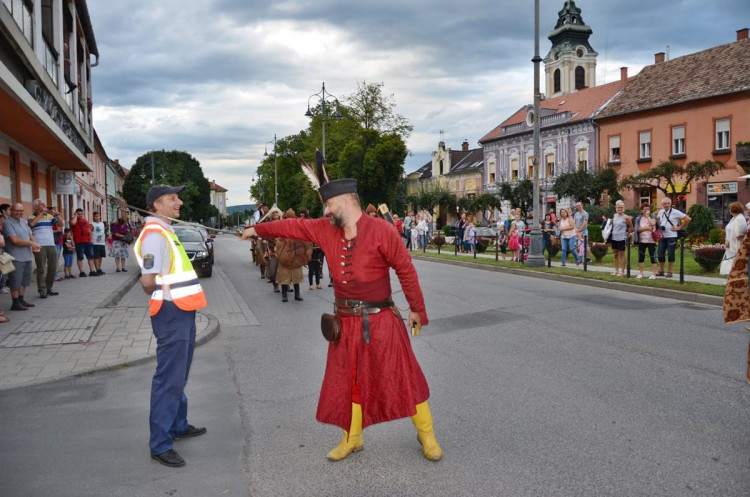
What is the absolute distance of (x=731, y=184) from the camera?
1437 inches

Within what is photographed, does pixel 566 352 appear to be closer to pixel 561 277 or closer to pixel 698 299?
pixel 698 299

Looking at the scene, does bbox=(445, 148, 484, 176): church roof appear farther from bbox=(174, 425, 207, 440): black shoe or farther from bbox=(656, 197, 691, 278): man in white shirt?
bbox=(174, 425, 207, 440): black shoe

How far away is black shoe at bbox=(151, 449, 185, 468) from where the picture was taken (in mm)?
4098

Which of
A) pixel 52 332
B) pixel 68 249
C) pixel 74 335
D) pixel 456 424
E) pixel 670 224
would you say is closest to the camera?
pixel 456 424

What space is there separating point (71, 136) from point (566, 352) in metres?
17.1

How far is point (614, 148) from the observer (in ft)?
151

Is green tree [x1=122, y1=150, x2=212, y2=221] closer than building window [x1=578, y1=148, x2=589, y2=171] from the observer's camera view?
No

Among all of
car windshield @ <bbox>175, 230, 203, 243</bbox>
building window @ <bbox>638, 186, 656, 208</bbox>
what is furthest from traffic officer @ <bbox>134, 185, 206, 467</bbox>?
building window @ <bbox>638, 186, 656, 208</bbox>

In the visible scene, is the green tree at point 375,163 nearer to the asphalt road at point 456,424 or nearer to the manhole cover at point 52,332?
the manhole cover at point 52,332

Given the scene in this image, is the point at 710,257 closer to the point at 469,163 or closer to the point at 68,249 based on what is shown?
the point at 68,249

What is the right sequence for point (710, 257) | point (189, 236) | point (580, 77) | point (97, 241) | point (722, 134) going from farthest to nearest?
point (580, 77) → point (722, 134) → point (189, 236) → point (97, 241) → point (710, 257)

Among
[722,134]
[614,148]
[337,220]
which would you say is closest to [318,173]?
[337,220]

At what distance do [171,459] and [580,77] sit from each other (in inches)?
2799

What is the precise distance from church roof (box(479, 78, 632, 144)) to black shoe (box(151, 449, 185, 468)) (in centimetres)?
4780
